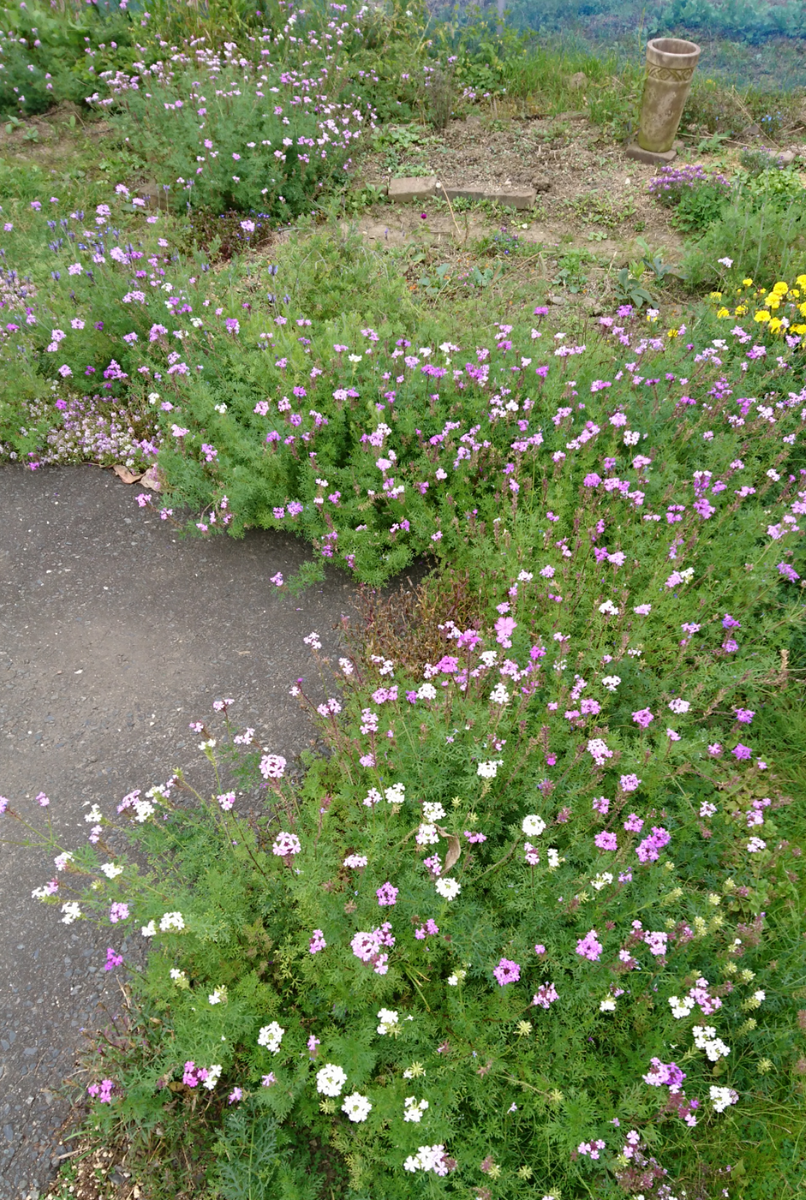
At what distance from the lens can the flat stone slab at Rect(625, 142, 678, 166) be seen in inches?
315

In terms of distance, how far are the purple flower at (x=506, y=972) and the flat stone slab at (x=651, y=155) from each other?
8.62 m

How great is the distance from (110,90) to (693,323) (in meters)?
7.79

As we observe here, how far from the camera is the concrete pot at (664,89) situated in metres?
7.30

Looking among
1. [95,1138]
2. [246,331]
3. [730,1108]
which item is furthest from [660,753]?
[246,331]

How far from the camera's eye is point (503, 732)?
321 cm

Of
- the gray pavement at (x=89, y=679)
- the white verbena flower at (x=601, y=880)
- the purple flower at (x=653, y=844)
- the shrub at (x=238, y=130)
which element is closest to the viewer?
the white verbena flower at (x=601, y=880)

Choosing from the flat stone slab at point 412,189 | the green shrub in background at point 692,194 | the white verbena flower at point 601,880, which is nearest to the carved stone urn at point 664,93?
the green shrub in background at point 692,194

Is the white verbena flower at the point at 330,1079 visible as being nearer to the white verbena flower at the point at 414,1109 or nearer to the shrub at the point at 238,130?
the white verbena flower at the point at 414,1109

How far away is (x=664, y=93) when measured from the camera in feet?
25.0

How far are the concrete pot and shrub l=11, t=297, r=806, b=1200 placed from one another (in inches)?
238

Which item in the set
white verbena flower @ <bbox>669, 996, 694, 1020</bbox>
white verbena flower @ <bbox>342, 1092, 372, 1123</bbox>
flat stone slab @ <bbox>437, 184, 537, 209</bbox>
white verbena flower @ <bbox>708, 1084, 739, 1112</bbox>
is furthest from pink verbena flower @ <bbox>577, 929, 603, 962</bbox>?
flat stone slab @ <bbox>437, 184, 537, 209</bbox>

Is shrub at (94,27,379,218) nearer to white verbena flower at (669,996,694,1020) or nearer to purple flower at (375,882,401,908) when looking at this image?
purple flower at (375,882,401,908)

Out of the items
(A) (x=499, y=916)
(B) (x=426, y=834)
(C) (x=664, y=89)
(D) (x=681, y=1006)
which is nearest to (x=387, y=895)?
(B) (x=426, y=834)

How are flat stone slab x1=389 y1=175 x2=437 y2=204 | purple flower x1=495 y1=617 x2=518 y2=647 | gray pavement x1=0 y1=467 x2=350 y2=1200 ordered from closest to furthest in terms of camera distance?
gray pavement x1=0 y1=467 x2=350 y2=1200
purple flower x1=495 y1=617 x2=518 y2=647
flat stone slab x1=389 y1=175 x2=437 y2=204
